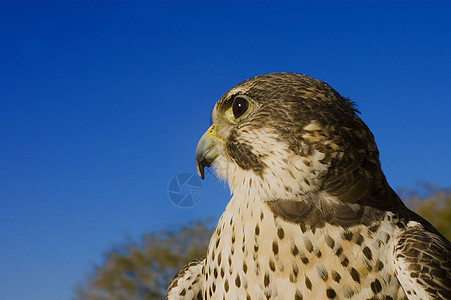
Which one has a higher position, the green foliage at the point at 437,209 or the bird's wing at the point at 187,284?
the green foliage at the point at 437,209

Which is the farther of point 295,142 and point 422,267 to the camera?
point 295,142

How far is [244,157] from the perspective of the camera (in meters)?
3.43

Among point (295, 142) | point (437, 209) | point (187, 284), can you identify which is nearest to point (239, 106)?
point (295, 142)

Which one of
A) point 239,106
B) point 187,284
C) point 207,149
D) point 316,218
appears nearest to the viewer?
point 316,218

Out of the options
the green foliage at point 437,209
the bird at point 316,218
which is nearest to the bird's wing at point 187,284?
the bird at point 316,218

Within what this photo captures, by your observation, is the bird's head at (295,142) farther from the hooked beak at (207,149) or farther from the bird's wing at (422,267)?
the bird's wing at (422,267)

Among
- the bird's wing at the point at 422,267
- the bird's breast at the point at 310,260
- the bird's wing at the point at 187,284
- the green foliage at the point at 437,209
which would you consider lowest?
the bird's wing at the point at 422,267

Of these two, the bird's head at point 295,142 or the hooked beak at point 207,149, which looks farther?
the hooked beak at point 207,149

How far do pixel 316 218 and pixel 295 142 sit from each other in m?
0.51

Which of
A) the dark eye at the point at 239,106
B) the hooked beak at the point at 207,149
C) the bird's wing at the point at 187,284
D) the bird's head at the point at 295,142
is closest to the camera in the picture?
the bird's head at the point at 295,142

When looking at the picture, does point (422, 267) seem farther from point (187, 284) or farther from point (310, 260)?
point (187, 284)

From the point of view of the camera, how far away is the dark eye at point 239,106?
3.56 m

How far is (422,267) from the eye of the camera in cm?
299

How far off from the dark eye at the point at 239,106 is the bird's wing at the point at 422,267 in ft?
4.58
